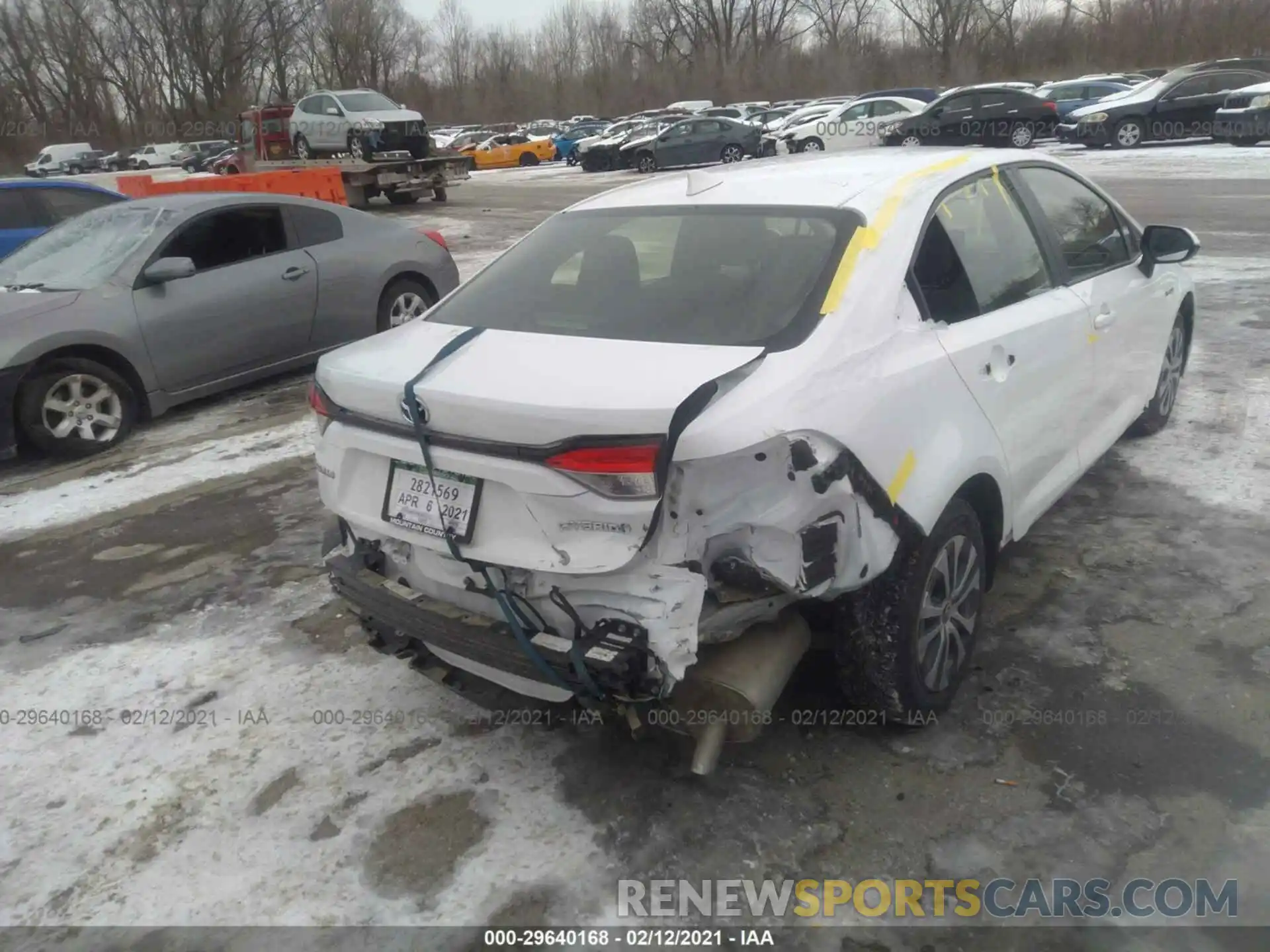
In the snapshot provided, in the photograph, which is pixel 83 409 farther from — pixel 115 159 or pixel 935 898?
pixel 115 159

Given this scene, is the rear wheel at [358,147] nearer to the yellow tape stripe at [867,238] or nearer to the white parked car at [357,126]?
the white parked car at [357,126]

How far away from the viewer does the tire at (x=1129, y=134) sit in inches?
864

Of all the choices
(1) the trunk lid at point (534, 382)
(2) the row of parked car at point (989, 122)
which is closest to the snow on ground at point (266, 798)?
(1) the trunk lid at point (534, 382)

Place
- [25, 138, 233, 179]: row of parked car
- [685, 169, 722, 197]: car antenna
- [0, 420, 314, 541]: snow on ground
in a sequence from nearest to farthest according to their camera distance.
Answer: [685, 169, 722, 197]: car antenna
[0, 420, 314, 541]: snow on ground
[25, 138, 233, 179]: row of parked car

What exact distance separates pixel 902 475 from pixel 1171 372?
342 cm

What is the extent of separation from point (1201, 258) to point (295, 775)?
9.72 metres

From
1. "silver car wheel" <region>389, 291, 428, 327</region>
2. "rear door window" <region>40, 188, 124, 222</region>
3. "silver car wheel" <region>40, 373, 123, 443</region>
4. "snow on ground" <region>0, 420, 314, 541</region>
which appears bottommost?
"snow on ground" <region>0, 420, 314, 541</region>

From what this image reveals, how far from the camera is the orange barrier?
15.0m

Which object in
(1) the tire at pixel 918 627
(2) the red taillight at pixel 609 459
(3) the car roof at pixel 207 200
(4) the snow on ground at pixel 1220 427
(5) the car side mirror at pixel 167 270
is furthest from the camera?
(3) the car roof at pixel 207 200

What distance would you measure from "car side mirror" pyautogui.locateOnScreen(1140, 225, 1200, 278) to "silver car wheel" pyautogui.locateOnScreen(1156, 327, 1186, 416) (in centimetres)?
67

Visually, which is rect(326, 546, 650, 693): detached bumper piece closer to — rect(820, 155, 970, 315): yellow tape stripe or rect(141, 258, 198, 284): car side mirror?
rect(820, 155, 970, 315): yellow tape stripe

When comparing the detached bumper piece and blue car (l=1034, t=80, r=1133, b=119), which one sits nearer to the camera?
the detached bumper piece

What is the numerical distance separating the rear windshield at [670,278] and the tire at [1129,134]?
22.5 m

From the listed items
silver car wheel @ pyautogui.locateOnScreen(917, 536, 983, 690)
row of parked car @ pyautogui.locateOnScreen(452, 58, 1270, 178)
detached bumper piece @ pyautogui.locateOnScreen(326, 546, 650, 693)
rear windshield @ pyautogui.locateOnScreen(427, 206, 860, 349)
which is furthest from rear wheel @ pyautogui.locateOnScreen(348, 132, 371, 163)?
silver car wheel @ pyautogui.locateOnScreen(917, 536, 983, 690)
